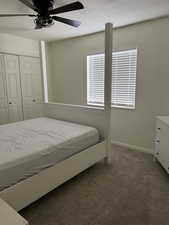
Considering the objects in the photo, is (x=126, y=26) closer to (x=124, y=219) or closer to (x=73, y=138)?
(x=73, y=138)

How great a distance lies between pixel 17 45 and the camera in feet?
12.6

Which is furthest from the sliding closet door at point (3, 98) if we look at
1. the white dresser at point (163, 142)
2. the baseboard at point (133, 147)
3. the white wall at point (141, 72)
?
the white dresser at point (163, 142)

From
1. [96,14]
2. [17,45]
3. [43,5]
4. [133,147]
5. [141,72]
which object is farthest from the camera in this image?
[17,45]

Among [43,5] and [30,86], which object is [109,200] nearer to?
[43,5]

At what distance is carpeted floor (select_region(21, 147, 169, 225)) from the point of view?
1664 mm

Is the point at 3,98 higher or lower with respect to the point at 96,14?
lower

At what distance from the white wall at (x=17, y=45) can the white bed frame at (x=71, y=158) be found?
154cm

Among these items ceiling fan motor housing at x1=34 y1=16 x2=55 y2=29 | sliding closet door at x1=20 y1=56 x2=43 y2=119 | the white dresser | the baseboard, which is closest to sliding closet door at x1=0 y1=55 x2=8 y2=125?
sliding closet door at x1=20 y1=56 x2=43 y2=119

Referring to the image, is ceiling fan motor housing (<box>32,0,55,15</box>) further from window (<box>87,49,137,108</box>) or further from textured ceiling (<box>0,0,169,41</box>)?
window (<box>87,49,137,108</box>)

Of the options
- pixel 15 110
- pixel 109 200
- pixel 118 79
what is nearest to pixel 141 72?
pixel 118 79

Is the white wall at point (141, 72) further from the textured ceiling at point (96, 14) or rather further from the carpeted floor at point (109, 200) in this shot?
the carpeted floor at point (109, 200)

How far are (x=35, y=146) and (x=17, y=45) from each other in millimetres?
2948

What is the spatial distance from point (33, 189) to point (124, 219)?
0.99 m

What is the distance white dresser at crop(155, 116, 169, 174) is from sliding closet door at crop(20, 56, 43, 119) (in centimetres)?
307
